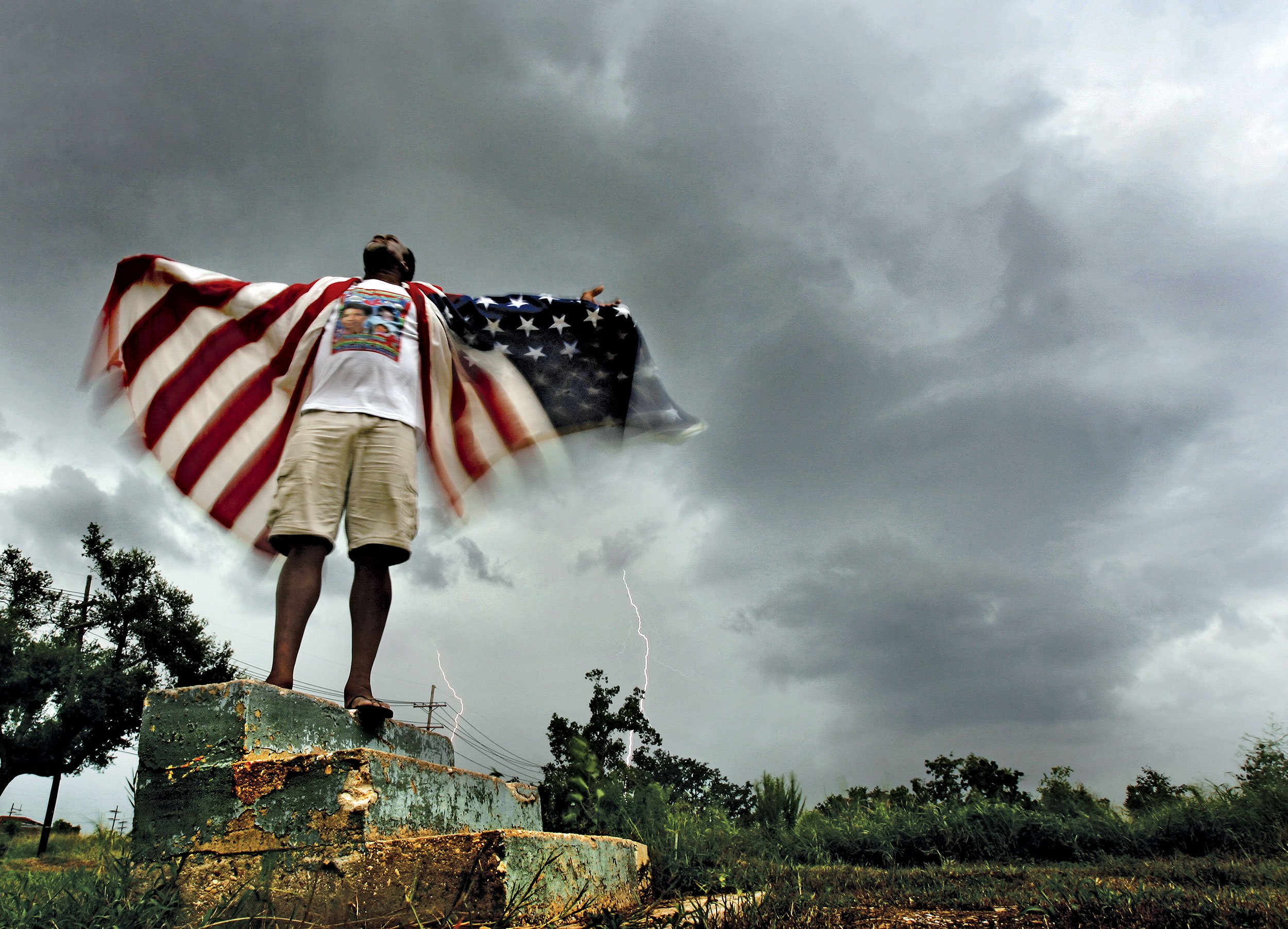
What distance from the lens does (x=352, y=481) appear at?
292cm

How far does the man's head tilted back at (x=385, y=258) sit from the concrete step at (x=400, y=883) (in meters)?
2.63

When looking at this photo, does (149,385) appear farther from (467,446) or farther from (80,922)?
(80,922)

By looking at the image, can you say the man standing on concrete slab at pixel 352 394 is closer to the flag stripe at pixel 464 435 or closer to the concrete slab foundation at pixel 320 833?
the flag stripe at pixel 464 435

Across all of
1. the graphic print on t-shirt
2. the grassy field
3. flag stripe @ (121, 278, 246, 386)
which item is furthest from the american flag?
the grassy field

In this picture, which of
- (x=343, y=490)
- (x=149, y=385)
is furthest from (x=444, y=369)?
(x=149, y=385)

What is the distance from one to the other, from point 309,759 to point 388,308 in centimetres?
201

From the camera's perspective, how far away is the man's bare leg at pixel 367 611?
2744 mm

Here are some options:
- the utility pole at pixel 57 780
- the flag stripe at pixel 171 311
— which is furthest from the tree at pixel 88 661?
the flag stripe at pixel 171 311

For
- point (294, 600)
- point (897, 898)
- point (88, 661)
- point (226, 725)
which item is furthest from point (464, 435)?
point (88, 661)

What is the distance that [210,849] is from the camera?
2.05 meters

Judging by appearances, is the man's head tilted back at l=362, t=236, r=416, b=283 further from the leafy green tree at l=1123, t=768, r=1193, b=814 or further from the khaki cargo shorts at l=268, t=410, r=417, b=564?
the leafy green tree at l=1123, t=768, r=1193, b=814

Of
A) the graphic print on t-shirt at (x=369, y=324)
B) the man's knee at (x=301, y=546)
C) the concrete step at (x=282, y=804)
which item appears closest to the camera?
the concrete step at (x=282, y=804)

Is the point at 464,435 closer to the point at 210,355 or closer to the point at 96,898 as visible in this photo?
the point at 210,355

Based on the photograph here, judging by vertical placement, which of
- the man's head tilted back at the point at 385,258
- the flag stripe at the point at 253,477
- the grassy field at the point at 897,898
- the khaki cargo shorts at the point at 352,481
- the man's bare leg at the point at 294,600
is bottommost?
the grassy field at the point at 897,898
